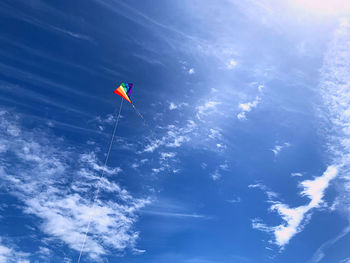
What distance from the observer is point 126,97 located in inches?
1204
